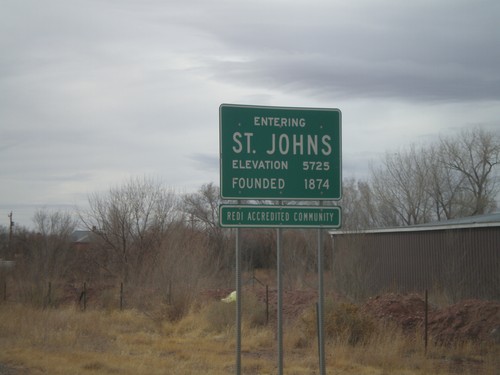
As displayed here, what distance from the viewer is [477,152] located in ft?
147

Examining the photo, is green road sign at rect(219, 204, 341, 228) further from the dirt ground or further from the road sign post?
the dirt ground

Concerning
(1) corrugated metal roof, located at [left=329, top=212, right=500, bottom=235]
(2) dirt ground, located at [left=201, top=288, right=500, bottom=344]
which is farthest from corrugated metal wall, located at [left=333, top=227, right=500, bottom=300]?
(2) dirt ground, located at [left=201, top=288, right=500, bottom=344]

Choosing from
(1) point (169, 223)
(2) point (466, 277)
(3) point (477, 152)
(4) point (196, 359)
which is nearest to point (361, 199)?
(3) point (477, 152)

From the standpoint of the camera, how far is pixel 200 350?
1555cm

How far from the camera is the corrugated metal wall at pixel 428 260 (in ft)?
82.3

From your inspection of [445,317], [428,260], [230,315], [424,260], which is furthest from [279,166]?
[424,260]

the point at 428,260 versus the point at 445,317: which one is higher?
the point at 428,260

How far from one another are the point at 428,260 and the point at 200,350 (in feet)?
52.8

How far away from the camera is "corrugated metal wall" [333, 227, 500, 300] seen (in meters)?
25.1

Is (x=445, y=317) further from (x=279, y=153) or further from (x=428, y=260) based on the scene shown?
(x=279, y=153)

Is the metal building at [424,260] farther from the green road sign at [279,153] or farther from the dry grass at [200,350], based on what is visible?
the green road sign at [279,153]

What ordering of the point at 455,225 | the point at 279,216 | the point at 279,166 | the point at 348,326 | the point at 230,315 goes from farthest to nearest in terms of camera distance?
1. the point at 455,225
2. the point at 230,315
3. the point at 348,326
4. the point at 279,166
5. the point at 279,216

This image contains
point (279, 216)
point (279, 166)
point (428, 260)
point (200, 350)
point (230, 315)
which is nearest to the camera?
point (279, 216)

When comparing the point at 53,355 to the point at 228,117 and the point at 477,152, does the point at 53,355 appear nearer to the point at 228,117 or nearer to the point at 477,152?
the point at 228,117
